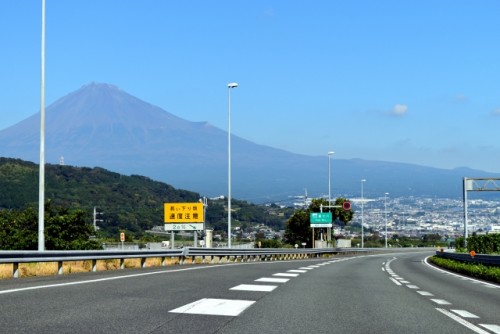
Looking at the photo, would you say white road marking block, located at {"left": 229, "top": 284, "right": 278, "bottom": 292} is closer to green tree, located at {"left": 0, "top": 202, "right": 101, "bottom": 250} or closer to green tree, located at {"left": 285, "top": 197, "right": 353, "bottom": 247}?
green tree, located at {"left": 0, "top": 202, "right": 101, "bottom": 250}

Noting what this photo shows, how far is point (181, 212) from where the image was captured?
6019cm

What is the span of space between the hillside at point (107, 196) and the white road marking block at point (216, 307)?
299ft

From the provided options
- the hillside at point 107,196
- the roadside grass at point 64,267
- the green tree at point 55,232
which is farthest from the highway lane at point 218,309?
the hillside at point 107,196

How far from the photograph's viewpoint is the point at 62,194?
408 feet

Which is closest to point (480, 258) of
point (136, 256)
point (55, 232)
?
point (136, 256)

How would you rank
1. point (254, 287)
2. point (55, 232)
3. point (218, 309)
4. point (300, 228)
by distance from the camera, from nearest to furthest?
point (218, 309), point (254, 287), point (55, 232), point (300, 228)

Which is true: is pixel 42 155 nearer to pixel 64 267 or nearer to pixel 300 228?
pixel 64 267

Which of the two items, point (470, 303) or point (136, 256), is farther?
point (136, 256)

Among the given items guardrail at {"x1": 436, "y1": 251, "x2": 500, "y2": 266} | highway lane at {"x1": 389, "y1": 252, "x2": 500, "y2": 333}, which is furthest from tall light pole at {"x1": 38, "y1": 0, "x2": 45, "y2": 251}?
guardrail at {"x1": 436, "y1": 251, "x2": 500, "y2": 266}

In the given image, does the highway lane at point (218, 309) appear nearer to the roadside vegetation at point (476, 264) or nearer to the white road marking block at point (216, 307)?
the white road marking block at point (216, 307)

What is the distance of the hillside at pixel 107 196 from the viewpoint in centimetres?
11519

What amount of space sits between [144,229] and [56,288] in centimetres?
10417

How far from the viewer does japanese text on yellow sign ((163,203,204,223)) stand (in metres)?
60.0

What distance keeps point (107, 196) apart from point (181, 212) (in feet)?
244
